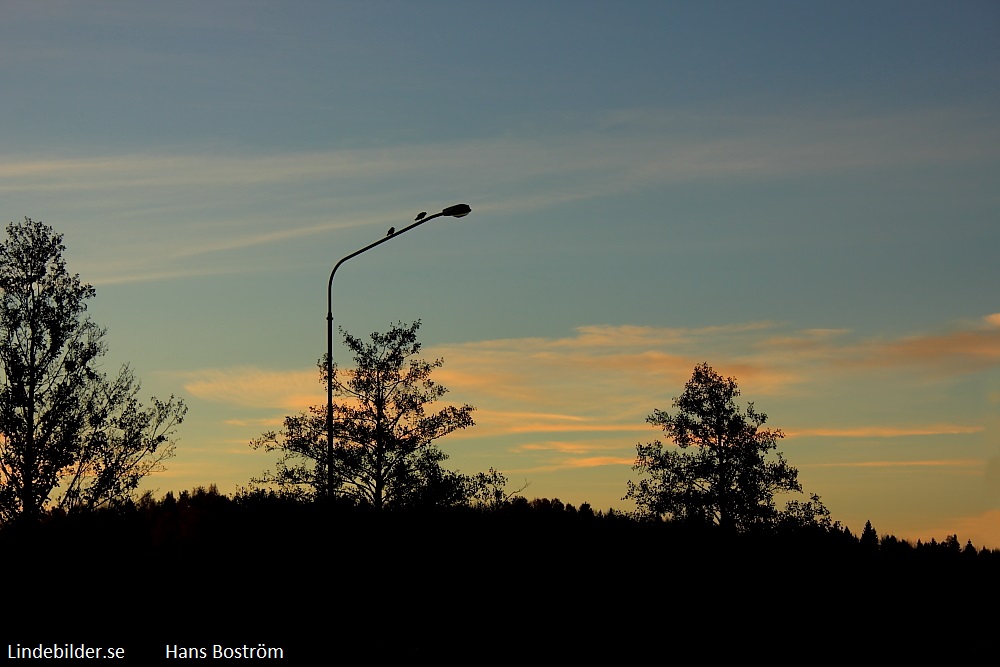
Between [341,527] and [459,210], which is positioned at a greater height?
[459,210]

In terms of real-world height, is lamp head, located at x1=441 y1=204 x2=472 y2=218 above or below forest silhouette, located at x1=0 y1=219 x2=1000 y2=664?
above

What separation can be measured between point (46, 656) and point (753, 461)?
4137 cm

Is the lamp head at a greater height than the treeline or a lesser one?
greater

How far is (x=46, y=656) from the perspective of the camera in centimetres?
1911

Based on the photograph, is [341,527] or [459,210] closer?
[459,210]

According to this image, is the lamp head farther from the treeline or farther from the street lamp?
the treeline

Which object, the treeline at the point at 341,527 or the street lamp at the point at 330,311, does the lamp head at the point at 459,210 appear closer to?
the street lamp at the point at 330,311

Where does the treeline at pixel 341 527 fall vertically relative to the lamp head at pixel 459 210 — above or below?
below

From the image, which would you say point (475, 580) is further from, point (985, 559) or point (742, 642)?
point (985, 559)

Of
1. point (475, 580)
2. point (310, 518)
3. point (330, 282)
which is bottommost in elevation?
point (475, 580)

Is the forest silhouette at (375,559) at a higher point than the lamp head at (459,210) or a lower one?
lower

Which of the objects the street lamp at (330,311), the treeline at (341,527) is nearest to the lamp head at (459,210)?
the street lamp at (330,311)

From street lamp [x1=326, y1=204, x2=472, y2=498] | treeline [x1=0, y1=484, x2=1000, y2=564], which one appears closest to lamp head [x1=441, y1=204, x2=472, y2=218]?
street lamp [x1=326, y1=204, x2=472, y2=498]

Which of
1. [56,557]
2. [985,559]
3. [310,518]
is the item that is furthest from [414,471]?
[985,559]
